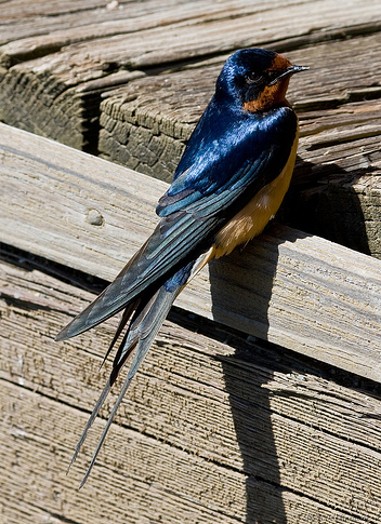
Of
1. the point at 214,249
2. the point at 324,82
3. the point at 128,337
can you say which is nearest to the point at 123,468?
the point at 128,337

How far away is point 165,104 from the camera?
1.91 metres

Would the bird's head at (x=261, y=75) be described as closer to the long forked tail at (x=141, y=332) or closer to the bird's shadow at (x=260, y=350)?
the bird's shadow at (x=260, y=350)

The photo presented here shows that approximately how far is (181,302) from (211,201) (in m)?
0.19

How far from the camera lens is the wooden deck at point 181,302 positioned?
5.51ft

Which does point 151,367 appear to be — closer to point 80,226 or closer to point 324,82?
point 80,226

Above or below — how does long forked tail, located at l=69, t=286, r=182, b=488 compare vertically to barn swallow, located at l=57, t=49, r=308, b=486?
below

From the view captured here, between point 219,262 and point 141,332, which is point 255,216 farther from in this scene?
point 141,332

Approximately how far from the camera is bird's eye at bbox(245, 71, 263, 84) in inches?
81.5

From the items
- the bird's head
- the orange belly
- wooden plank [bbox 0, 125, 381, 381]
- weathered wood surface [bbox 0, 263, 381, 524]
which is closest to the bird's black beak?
the bird's head

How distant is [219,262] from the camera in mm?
1781

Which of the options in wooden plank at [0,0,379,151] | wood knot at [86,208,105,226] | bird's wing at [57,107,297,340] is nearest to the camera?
bird's wing at [57,107,297,340]

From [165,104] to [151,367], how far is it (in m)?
0.47

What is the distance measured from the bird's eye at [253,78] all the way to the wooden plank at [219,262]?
0.37 meters

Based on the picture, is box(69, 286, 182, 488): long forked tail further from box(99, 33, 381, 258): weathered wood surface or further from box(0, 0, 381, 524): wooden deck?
box(99, 33, 381, 258): weathered wood surface
